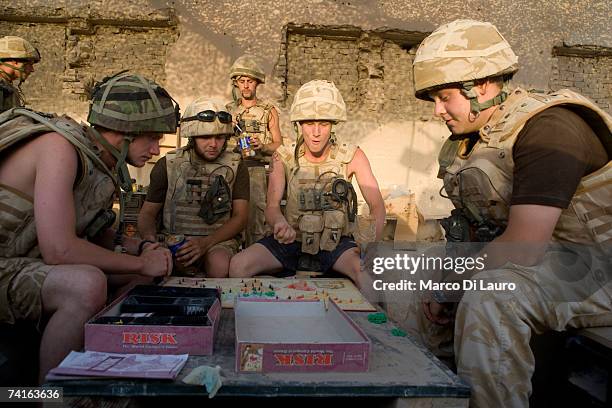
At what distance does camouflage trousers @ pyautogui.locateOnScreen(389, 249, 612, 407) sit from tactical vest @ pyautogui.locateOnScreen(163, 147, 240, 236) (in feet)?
9.13

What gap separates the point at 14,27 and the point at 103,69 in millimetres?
1701

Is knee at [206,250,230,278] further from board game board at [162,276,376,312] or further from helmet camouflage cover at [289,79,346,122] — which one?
helmet camouflage cover at [289,79,346,122]

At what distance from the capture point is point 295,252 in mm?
4586

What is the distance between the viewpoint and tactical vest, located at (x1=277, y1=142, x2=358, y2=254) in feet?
14.8

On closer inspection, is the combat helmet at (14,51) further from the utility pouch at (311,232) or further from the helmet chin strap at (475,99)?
the helmet chin strap at (475,99)

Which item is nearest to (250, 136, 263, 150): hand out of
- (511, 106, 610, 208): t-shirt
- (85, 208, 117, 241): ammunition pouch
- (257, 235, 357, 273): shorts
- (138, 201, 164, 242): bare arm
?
(138, 201, 164, 242): bare arm

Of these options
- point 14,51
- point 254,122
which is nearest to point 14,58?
point 14,51

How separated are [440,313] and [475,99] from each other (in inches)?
49.1

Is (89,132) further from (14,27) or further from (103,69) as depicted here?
(14,27)

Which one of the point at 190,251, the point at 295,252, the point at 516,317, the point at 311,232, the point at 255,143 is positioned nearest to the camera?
the point at 516,317

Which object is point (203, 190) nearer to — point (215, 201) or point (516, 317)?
point (215, 201)

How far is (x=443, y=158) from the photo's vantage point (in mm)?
3350

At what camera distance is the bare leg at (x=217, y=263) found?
14.2 ft

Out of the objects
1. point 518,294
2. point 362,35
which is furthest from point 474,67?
point 362,35
